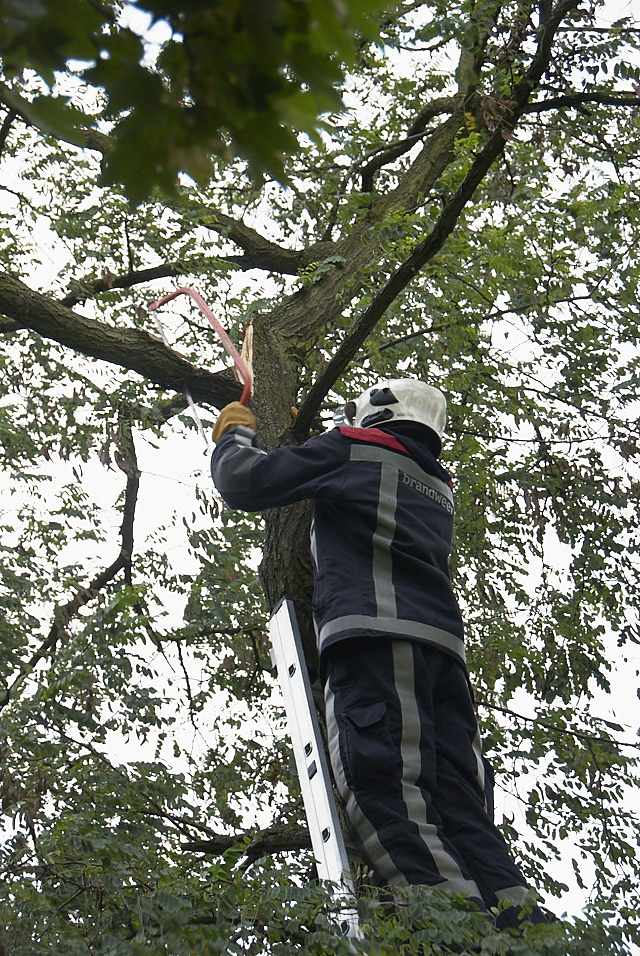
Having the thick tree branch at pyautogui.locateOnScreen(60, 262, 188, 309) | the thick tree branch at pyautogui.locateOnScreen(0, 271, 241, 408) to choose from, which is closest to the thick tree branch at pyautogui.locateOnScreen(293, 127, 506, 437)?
the thick tree branch at pyautogui.locateOnScreen(0, 271, 241, 408)

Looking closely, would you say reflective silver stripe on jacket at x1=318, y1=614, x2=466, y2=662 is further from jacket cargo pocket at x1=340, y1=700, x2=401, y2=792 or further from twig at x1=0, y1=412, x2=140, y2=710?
twig at x1=0, y1=412, x2=140, y2=710

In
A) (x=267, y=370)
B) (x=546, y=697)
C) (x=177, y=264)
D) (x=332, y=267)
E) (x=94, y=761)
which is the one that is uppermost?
(x=177, y=264)

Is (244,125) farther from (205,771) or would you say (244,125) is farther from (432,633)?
(205,771)

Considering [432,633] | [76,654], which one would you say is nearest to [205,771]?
[76,654]

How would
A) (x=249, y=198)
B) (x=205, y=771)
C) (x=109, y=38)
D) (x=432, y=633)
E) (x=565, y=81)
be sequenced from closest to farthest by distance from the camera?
1. (x=109, y=38)
2. (x=432, y=633)
3. (x=565, y=81)
4. (x=205, y=771)
5. (x=249, y=198)

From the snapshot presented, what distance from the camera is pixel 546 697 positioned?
5.74 metres

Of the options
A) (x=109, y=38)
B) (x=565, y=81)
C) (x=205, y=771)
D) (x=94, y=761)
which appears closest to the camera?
(x=109, y=38)

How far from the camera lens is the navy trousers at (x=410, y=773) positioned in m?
2.88

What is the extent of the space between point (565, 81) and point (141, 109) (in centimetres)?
474

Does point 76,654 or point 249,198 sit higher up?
point 249,198

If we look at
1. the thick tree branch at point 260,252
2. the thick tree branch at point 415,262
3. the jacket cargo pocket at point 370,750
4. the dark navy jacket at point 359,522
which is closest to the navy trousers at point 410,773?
the jacket cargo pocket at point 370,750

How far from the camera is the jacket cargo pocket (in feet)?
9.78

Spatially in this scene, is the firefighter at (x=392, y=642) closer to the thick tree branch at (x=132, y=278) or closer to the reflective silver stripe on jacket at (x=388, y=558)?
the reflective silver stripe on jacket at (x=388, y=558)

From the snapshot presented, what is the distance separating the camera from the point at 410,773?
301 centimetres
